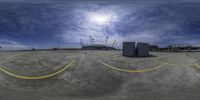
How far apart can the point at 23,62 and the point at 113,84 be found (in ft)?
43.6

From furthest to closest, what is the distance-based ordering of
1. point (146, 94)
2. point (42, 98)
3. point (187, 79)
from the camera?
1. point (187, 79)
2. point (146, 94)
3. point (42, 98)

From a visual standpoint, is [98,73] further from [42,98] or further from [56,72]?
[42,98]

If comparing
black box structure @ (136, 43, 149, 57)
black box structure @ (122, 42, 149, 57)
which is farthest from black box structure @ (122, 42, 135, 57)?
black box structure @ (136, 43, 149, 57)

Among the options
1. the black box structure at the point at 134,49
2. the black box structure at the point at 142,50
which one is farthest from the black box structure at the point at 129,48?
the black box structure at the point at 142,50

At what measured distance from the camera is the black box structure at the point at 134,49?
33.8 meters

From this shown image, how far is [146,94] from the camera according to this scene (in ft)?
56.6

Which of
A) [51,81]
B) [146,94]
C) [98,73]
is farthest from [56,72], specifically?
[146,94]

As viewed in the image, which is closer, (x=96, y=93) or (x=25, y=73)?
(x=96, y=93)

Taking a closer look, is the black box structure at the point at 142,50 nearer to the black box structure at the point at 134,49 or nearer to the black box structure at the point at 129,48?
the black box structure at the point at 134,49

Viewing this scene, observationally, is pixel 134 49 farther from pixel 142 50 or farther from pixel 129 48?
pixel 142 50

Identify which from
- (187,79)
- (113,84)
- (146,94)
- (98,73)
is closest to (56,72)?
(98,73)

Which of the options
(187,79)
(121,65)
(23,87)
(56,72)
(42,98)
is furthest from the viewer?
(121,65)

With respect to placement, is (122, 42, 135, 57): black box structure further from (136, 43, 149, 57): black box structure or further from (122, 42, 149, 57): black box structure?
(136, 43, 149, 57): black box structure

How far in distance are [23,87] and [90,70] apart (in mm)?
7349
